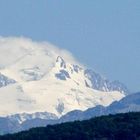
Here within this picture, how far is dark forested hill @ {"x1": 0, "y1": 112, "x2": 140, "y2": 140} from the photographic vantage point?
145 metres

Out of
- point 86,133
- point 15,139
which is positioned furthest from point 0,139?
point 86,133

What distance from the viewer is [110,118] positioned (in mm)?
162500

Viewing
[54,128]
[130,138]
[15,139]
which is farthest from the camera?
[54,128]

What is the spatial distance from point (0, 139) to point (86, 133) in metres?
12.8

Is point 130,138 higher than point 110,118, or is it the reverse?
point 110,118

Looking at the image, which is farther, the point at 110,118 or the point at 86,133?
the point at 110,118

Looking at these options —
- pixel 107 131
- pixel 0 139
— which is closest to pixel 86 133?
pixel 107 131

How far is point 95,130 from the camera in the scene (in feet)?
497

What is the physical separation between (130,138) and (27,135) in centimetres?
1877

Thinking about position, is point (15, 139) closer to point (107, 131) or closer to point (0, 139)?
point (0, 139)

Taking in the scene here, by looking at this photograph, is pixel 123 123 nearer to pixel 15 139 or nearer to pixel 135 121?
pixel 135 121

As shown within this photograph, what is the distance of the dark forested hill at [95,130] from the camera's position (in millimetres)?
145125

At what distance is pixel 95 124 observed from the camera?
160 m

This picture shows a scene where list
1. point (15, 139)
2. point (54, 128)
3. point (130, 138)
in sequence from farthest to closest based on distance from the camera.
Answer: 1. point (54, 128)
2. point (15, 139)
3. point (130, 138)
